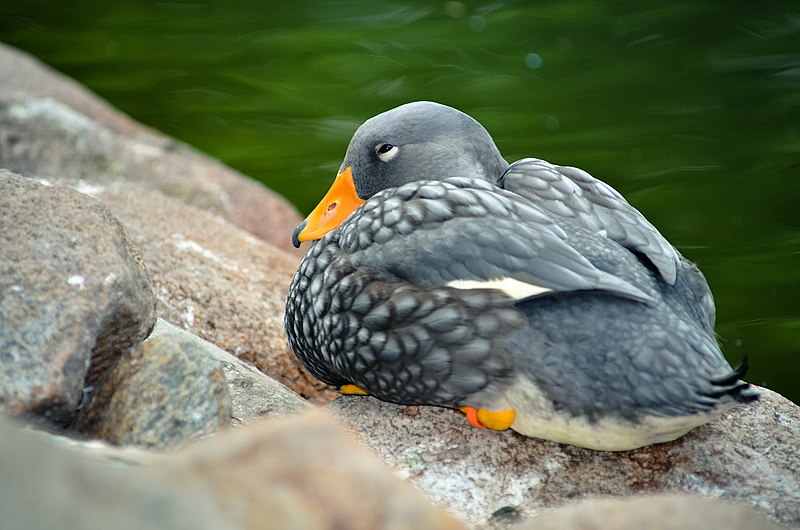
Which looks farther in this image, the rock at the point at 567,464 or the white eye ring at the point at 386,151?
the white eye ring at the point at 386,151

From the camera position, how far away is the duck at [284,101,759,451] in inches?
113

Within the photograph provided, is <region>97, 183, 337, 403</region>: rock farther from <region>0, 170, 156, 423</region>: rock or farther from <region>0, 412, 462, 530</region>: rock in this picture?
<region>0, 412, 462, 530</region>: rock

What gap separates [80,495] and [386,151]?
2198mm

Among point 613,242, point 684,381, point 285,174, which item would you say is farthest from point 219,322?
point 285,174

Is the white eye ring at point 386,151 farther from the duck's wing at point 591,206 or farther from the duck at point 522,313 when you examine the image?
the duck's wing at point 591,206

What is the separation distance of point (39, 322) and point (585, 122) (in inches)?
184

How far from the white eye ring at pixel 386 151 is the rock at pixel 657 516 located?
175 cm

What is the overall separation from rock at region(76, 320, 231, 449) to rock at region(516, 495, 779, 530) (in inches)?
34.0

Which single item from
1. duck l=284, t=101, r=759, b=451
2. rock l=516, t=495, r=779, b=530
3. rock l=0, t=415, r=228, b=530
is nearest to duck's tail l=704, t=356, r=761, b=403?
duck l=284, t=101, r=759, b=451

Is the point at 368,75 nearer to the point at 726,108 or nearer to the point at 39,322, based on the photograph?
the point at 726,108

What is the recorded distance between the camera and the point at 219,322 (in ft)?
13.0

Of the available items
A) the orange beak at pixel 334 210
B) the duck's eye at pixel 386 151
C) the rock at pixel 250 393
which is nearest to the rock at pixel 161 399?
the rock at pixel 250 393

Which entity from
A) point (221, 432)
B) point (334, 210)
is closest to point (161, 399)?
point (221, 432)

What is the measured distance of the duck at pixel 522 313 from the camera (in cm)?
286
